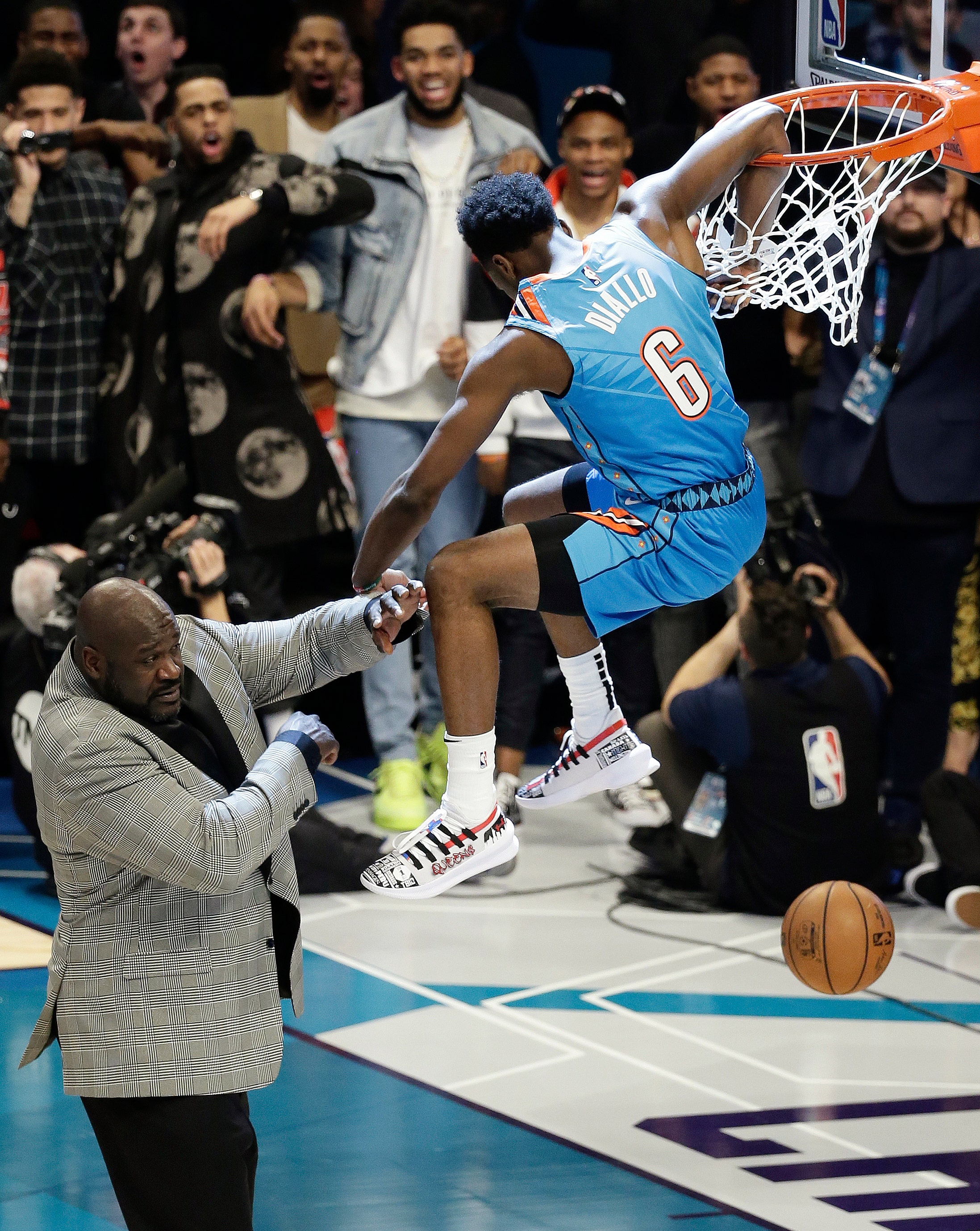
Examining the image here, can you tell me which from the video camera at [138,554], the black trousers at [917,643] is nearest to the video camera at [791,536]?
the black trousers at [917,643]

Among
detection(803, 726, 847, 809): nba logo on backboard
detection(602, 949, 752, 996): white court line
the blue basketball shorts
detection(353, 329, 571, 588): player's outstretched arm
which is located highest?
detection(353, 329, 571, 588): player's outstretched arm

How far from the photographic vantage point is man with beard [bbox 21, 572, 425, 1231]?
144 inches

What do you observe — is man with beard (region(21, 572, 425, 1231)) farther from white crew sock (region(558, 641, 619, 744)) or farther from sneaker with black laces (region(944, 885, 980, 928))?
sneaker with black laces (region(944, 885, 980, 928))

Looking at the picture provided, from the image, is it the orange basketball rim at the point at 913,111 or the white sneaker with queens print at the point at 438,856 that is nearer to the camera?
the white sneaker with queens print at the point at 438,856

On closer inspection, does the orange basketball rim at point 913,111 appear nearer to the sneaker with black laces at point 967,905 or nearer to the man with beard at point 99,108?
the sneaker with black laces at point 967,905

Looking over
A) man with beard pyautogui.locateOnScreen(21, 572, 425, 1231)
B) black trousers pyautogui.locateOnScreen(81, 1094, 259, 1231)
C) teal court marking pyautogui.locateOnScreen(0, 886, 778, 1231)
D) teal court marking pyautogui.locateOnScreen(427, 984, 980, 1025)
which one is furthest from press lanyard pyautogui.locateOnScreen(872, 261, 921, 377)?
black trousers pyautogui.locateOnScreen(81, 1094, 259, 1231)

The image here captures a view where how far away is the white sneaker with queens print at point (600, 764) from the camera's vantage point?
4426 mm

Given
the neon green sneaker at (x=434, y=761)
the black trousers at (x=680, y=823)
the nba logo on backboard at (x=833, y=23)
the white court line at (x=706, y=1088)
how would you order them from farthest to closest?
the neon green sneaker at (x=434, y=761) < the black trousers at (x=680, y=823) < the white court line at (x=706, y=1088) < the nba logo on backboard at (x=833, y=23)

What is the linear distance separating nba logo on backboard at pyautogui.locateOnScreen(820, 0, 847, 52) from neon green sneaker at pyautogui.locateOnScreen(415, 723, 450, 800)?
152 inches

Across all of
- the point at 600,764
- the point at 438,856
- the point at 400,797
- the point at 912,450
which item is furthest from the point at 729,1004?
the point at 438,856

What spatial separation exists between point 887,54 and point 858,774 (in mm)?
2583

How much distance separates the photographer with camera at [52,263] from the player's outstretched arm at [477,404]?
425 centimetres

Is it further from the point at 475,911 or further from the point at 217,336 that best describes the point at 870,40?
the point at 475,911

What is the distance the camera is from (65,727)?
12.2 feet
